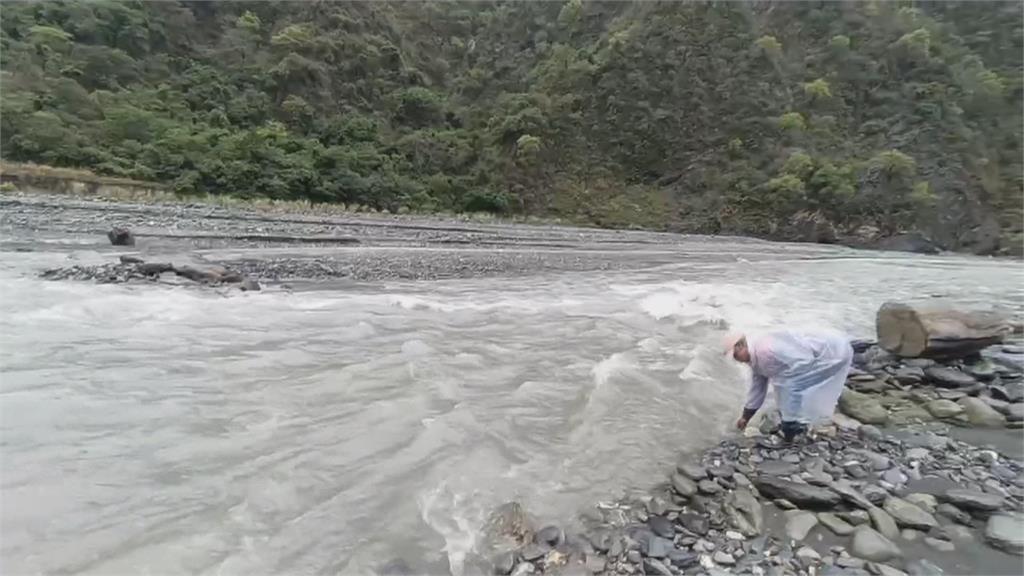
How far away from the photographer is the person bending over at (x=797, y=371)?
570 cm

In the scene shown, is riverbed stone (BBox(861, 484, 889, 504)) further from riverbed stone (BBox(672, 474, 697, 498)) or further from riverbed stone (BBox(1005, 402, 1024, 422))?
riverbed stone (BBox(1005, 402, 1024, 422))

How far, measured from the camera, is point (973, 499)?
447 centimetres

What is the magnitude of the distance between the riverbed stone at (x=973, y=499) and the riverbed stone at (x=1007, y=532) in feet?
0.32

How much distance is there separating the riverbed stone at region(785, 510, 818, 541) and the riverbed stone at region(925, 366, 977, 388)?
458 centimetres

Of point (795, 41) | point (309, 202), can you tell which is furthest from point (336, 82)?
point (795, 41)

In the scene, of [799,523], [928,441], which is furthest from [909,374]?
[799,523]

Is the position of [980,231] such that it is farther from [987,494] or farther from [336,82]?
[336,82]

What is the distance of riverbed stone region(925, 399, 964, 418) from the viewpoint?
6.55 meters

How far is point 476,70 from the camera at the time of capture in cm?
8225

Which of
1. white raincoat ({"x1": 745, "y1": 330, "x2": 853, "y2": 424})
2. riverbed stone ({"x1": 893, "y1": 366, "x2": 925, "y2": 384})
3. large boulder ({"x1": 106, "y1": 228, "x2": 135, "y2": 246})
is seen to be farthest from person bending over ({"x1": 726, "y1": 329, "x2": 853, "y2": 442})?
large boulder ({"x1": 106, "y1": 228, "x2": 135, "y2": 246})

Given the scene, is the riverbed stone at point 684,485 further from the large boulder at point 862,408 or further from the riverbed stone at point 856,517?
the large boulder at point 862,408

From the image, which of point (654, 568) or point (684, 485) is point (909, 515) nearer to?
point (684, 485)

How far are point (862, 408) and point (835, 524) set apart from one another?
291cm

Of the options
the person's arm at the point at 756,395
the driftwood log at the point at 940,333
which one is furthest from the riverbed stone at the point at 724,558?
the driftwood log at the point at 940,333
